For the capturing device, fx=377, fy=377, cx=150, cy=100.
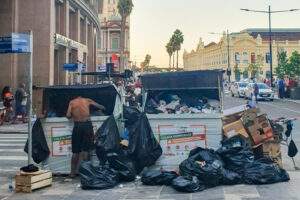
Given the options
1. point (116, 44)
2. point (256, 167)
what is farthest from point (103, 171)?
point (116, 44)

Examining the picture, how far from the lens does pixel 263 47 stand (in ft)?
301

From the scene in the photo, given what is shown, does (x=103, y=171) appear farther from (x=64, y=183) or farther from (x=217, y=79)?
(x=217, y=79)

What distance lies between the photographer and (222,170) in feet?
21.9

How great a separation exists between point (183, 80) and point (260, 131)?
197cm

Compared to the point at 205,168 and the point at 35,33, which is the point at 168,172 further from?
the point at 35,33

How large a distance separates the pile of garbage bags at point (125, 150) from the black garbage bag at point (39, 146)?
3.86 feet

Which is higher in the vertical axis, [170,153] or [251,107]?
[251,107]

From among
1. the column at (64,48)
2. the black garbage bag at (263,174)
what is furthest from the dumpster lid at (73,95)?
the column at (64,48)

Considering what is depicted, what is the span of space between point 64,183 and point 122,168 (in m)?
1.17

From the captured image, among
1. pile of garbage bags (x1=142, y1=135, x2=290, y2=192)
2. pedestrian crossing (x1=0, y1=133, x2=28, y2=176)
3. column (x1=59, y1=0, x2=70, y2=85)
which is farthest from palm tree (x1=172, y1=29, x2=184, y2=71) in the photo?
pile of garbage bags (x1=142, y1=135, x2=290, y2=192)

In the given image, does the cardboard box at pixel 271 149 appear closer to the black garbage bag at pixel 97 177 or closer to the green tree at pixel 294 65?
the black garbage bag at pixel 97 177

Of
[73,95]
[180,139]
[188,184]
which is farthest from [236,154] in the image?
[73,95]

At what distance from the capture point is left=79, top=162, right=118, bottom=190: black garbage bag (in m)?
6.68

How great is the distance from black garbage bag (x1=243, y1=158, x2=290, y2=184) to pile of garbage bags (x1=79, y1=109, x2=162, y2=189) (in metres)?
1.74
